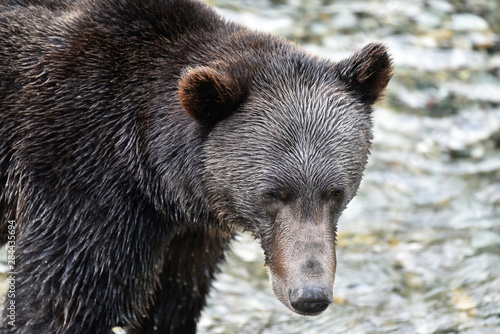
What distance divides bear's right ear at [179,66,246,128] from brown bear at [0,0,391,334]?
0.01 m

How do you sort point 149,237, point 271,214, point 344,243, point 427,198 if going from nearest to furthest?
point 271,214 < point 149,237 < point 344,243 < point 427,198

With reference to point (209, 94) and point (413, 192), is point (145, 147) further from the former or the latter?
point (413, 192)

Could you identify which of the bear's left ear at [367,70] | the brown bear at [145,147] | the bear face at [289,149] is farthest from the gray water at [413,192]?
the bear's left ear at [367,70]

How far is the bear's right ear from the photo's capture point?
590 cm

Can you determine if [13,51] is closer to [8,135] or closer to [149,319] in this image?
[8,135]

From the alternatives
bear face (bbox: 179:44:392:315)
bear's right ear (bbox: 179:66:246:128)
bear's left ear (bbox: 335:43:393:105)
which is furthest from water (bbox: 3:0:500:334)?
bear's left ear (bbox: 335:43:393:105)

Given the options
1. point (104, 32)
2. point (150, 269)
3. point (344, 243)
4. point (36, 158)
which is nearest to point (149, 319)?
point (150, 269)

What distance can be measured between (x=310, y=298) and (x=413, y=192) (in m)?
6.19

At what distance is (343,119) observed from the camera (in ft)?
20.1

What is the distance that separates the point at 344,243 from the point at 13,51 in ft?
16.4

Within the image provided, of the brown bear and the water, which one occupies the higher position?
the brown bear

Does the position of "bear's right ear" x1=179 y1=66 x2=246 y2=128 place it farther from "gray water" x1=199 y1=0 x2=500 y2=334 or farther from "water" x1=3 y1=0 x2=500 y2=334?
"gray water" x1=199 y1=0 x2=500 y2=334

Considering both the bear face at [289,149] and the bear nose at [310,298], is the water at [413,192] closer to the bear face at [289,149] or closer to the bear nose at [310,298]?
the bear face at [289,149]

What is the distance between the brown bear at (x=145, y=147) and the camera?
5988mm
